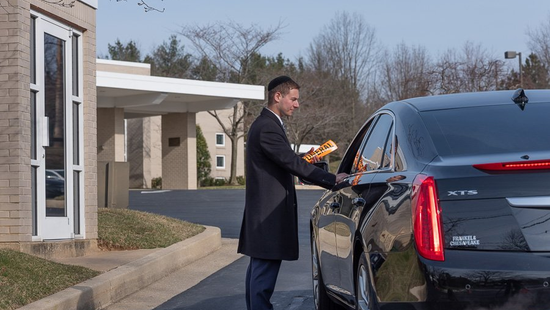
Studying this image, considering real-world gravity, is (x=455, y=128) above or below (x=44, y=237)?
above

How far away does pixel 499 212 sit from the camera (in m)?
4.29

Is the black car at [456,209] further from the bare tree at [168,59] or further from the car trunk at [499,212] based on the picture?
the bare tree at [168,59]

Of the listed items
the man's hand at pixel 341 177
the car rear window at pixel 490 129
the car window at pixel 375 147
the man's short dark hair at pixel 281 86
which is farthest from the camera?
the man's short dark hair at pixel 281 86

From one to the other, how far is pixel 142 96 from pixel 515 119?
31573 mm

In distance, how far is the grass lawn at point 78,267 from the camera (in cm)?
808

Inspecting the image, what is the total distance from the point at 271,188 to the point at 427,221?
249 centimetres

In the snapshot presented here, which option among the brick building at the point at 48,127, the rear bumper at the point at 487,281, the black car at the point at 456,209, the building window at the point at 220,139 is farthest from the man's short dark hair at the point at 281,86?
the building window at the point at 220,139

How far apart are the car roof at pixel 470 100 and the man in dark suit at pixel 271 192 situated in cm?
113

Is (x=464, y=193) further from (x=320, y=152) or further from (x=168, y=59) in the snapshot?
(x=168, y=59)

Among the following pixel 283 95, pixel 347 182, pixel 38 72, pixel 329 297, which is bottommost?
pixel 329 297

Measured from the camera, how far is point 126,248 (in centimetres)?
1277

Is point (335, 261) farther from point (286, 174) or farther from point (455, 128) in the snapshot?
point (455, 128)

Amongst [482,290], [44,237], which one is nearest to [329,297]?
[482,290]

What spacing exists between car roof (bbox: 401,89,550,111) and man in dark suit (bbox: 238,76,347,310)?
1.13m
